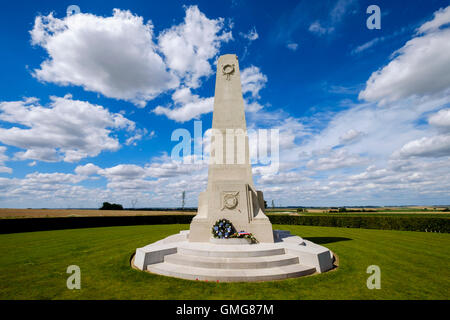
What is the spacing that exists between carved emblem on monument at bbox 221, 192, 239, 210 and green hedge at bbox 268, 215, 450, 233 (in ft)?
88.6

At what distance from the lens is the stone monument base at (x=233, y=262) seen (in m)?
8.09

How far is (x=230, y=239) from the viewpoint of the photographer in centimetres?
1152

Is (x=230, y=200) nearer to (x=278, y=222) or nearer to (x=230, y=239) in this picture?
(x=230, y=239)

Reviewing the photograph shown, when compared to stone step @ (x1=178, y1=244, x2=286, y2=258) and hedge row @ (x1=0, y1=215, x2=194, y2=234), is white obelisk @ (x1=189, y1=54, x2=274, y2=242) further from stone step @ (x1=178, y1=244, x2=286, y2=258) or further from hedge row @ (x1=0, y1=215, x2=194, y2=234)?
hedge row @ (x1=0, y1=215, x2=194, y2=234)

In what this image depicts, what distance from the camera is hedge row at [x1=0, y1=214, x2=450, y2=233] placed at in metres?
26.2

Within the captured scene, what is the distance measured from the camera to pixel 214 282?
7711 millimetres

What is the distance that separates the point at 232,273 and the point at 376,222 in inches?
1215

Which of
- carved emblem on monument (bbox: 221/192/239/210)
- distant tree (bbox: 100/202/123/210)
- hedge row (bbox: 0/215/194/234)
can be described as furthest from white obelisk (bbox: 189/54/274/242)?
distant tree (bbox: 100/202/123/210)

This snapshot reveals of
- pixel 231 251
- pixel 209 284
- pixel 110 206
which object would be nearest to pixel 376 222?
pixel 231 251

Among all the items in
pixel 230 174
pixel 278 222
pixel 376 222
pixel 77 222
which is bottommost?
pixel 278 222

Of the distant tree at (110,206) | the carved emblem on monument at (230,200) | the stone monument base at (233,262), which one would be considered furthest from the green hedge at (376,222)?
the distant tree at (110,206)
